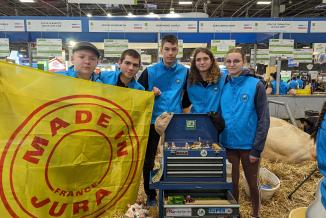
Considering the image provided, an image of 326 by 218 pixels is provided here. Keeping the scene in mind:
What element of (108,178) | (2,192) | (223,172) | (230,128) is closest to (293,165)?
(230,128)

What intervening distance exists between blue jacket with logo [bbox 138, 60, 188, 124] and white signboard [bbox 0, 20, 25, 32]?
187 inches

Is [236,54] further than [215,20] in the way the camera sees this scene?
No

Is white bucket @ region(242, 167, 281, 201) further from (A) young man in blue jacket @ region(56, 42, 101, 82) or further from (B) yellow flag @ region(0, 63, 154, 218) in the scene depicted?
(A) young man in blue jacket @ region(56, 42, 101, 82)

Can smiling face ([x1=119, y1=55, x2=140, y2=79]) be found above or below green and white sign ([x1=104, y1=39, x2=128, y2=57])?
below

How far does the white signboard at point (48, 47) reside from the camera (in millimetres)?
6316

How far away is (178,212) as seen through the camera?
2123mm

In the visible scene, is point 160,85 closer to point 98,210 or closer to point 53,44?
point 98,210

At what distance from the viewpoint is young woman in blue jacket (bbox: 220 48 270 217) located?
8.13ft

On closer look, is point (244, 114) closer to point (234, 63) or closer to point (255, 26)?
point (234, 63)

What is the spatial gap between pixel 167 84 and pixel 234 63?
2.20 feet

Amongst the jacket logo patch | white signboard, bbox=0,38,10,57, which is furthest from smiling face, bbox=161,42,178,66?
white signboard, bbox=0,38,10,57

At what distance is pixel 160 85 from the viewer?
284 centimetres

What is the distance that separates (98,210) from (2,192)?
76 centimetres

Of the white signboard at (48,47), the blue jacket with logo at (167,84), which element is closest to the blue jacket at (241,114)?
the blue jacket with logo at (167,84)
